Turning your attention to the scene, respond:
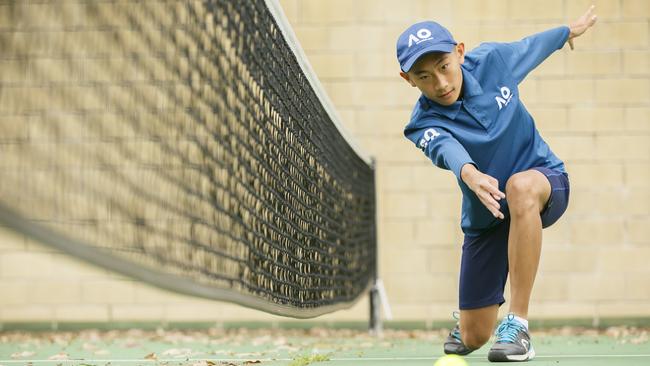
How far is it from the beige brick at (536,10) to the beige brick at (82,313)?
3.96 meters

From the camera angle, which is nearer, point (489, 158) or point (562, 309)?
point (489, 158)

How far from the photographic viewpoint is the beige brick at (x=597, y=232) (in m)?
8.48

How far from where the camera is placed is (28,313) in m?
8.45

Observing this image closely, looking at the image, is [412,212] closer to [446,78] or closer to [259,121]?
[446,78]

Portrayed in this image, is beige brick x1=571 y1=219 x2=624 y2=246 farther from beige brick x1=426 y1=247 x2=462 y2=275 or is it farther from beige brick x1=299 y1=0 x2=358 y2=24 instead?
beige brick x1=299 y1=0 x2=358 y2=24

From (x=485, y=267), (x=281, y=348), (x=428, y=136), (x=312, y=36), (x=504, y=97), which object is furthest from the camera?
(x=312, y=36)

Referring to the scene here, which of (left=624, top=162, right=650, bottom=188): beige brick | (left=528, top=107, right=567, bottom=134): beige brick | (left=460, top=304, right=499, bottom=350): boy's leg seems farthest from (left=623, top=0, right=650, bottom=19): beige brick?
(left=460, top=304, right=499, bottom=350): boy's leg

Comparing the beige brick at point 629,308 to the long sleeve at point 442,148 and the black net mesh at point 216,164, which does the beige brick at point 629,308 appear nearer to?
the black net mesh at point 216,164

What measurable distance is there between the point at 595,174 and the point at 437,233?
4.33 feet

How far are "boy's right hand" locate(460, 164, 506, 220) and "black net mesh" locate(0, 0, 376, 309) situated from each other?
0.71 metres

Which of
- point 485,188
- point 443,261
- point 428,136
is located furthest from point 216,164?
point 443,261

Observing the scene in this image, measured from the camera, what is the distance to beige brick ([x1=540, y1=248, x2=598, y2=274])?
8492mm

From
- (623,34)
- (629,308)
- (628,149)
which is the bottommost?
(629,308)

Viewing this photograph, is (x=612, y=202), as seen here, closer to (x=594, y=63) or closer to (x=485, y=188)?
(x=594, y=63)
